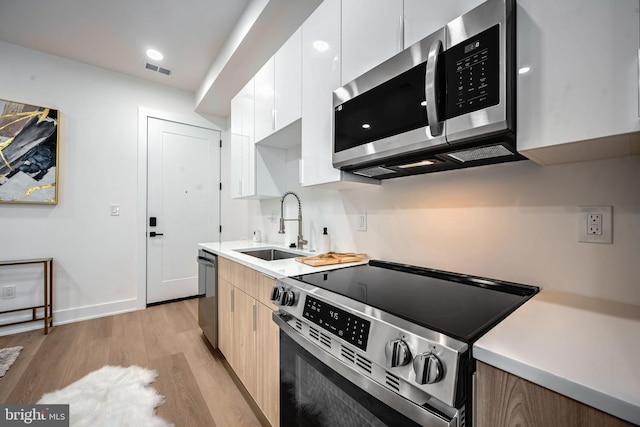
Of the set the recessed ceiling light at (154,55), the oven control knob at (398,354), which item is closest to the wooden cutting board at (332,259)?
the oven control knob at (398,354)

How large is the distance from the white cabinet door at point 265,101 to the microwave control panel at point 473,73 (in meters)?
1.41

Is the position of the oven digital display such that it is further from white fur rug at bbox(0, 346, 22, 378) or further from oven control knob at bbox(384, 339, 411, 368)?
white fur rug at bbox(0, 346, 22, 378)

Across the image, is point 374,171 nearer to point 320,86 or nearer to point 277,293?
point 320,86

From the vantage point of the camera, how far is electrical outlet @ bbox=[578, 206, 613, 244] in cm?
85

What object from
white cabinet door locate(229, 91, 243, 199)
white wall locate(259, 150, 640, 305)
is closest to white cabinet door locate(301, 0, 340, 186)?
white wall locate(259, 150, 640, 305)

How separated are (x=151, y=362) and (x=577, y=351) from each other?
259cm

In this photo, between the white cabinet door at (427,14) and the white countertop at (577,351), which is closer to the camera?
the white countertop at (577,351)

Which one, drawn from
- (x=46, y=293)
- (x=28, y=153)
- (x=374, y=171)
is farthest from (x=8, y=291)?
(x=374, y=171)

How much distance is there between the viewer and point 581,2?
0.66 m

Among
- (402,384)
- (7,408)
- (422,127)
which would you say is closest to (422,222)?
(422,127)

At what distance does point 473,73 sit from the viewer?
82 cm

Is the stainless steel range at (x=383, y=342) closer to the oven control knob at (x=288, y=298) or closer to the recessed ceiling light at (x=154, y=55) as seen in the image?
the oven control knob at (x=288, y=298)

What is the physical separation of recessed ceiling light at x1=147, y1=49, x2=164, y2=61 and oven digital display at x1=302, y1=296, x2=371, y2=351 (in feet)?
10.4

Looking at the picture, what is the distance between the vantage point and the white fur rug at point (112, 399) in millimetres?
Answer: 1483
